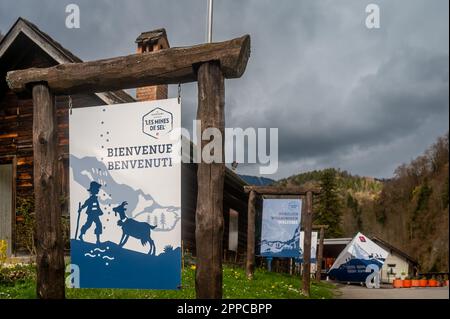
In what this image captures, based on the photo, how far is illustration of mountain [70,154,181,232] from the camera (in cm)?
464

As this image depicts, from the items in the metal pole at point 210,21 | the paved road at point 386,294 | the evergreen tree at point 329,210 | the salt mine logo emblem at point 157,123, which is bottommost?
the paved road at point 386,294

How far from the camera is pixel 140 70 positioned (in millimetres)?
4711

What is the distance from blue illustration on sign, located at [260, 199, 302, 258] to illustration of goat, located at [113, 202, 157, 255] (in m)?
8.12

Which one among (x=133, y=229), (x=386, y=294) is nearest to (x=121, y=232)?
(x=133, y=229)

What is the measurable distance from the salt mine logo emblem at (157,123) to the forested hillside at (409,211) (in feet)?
164

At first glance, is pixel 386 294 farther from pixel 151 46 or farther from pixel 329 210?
pixel 329 210

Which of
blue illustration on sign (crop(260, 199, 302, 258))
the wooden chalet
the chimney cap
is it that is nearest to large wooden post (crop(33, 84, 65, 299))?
the wooden chalet

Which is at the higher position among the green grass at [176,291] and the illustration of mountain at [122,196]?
the illustration of mountain at [122,196]

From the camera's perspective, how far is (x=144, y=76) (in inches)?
185

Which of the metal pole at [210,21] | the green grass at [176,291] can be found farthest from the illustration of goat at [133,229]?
the green grass at [176,291]

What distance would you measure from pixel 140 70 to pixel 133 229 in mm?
1580

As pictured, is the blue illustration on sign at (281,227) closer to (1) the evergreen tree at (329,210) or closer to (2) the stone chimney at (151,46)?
(2) the stone chimney at (151,46)

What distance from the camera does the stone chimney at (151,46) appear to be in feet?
49.9
